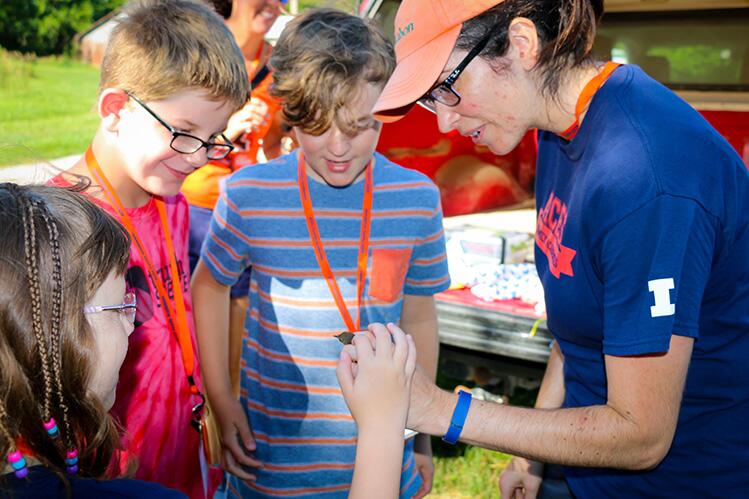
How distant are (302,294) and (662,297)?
1.11 m

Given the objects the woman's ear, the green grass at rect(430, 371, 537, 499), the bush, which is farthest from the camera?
the bush

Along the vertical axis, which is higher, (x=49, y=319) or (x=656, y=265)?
(x=656, y=265)

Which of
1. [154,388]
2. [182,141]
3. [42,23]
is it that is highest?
[42,23]

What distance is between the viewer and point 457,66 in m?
1.69

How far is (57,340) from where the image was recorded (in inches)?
48.2

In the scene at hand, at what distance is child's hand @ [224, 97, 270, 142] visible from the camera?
332 centimetres

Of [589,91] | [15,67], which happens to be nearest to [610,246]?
[589,91]

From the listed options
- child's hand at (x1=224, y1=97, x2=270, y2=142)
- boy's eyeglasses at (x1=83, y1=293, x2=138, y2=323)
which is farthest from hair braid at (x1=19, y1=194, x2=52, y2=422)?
child's hand at (x1=224, y1=97, x2=270, y2=142)

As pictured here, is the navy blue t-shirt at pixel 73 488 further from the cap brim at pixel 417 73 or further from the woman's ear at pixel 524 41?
the woman's ear at pixel 524 41

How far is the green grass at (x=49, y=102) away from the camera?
34.9 feet

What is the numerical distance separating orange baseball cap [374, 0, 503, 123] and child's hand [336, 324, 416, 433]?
0.54 metres

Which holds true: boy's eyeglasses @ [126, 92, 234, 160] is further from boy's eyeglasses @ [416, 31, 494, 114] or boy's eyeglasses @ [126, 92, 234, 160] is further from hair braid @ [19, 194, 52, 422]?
hair braid @ [19, 194, 52, 422]

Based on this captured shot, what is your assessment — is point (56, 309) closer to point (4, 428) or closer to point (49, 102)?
point (4, 428)

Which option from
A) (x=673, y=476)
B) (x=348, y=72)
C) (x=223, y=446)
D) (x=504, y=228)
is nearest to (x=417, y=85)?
(x=348, y=72)
